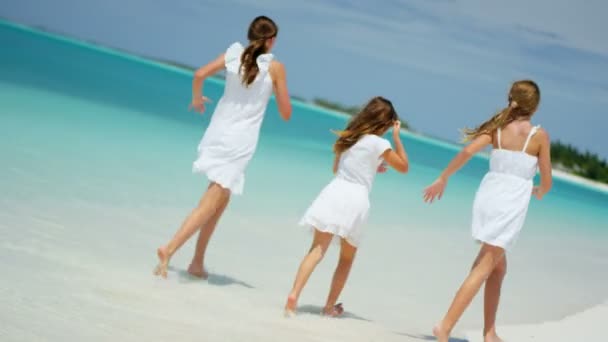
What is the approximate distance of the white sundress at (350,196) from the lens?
5.03 metres

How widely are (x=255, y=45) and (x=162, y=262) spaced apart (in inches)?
55.7

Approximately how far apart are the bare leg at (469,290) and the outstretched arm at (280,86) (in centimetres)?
143

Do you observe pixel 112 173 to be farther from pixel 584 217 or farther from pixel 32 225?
pixel 584 217

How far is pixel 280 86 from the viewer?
214 inches

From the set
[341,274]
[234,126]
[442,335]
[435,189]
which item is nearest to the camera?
[442,335]

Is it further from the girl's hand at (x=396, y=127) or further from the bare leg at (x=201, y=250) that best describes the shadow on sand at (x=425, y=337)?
the bare leg at (x=201, y=250)

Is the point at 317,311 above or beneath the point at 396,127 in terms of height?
beneath

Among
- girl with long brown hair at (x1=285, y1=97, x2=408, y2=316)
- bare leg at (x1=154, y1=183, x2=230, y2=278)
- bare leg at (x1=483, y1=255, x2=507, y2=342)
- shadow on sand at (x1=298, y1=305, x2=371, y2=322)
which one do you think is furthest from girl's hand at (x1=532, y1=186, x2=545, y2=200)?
bare leg at (x1=154, y1=183, x2=230, y2=278)

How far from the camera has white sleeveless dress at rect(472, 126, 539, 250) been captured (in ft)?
15.9

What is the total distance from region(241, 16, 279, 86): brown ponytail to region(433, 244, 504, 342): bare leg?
1.70m

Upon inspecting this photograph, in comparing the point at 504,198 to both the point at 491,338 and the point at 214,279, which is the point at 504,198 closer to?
the point at 491,338

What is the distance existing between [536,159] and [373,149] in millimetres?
894

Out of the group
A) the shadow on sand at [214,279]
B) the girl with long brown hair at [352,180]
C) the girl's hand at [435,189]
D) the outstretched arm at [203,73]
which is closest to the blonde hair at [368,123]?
the girl with long brown hair at [352,180]

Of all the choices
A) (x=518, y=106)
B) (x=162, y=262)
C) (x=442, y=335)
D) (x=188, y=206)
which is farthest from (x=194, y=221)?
(x=188, y=206)
